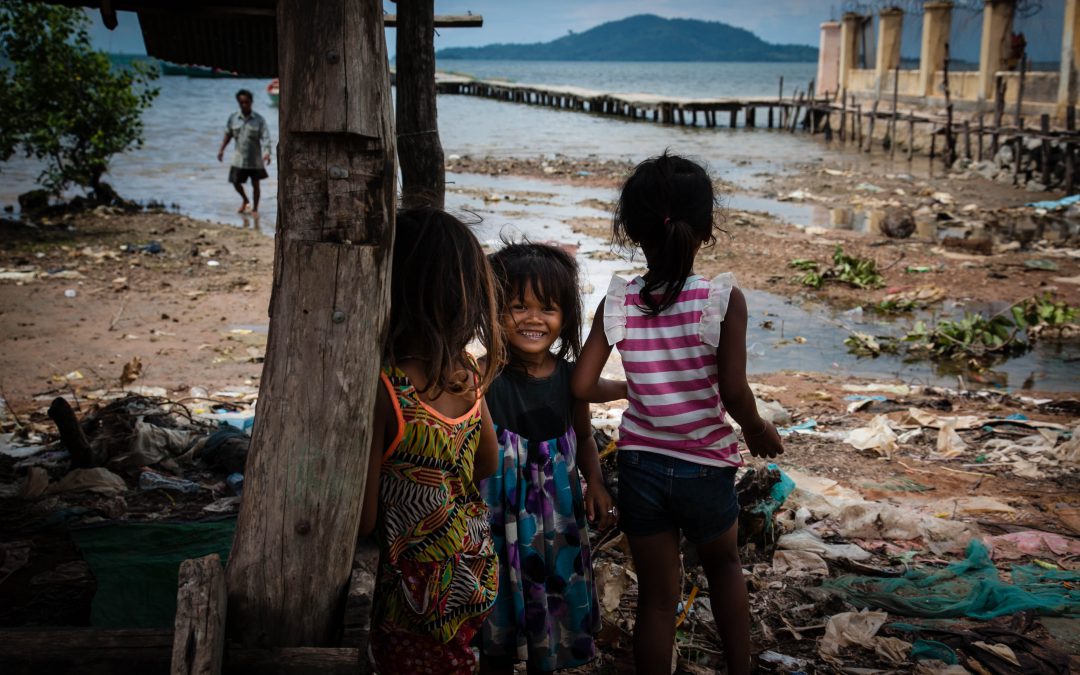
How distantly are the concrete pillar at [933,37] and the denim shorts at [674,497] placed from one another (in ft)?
90.6

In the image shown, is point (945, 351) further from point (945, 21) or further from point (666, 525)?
point (945, 21)

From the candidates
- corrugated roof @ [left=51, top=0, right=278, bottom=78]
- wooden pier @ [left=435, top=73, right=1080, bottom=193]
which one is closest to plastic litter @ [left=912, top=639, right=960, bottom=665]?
corrugated roof @ [left=51, top=0, right=278, bottom=78]

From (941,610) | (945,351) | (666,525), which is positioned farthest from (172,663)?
(945,351)

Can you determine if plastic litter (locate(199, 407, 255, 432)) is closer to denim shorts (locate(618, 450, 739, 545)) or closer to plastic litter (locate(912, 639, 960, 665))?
denim shorts (locate(618, 450, 739, 545))

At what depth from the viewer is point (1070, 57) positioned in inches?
734

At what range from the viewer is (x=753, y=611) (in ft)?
10.3

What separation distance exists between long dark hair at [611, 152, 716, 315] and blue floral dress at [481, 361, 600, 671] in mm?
423

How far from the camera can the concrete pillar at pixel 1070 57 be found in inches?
728

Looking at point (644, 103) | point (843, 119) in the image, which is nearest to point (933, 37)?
point (843, 119)

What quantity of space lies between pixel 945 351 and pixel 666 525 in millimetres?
5936

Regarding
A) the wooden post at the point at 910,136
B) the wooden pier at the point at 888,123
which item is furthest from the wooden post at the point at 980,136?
the wooden post at the point at 910,136

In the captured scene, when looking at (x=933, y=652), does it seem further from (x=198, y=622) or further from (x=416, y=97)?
(x=416, y=97)

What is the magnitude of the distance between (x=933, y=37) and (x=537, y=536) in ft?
91.8

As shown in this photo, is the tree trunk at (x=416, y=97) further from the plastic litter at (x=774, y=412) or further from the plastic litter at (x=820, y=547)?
the plastic litter at (x=774, y=412)
